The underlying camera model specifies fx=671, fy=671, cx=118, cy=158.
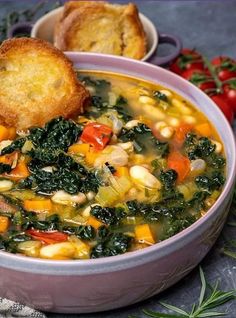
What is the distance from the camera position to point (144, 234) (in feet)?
9.89

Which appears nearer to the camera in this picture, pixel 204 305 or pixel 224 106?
pixel 204 305

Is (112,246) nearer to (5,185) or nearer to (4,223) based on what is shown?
(4,223)

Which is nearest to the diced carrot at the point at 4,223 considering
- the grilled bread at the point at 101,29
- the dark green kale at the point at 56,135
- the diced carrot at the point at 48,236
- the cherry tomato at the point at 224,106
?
the diced carrot at the point at 48,236

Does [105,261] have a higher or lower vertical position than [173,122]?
higher

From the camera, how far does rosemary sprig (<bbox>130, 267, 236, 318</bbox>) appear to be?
10.1 ft

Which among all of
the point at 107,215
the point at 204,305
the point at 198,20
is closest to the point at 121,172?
the point at 107,215

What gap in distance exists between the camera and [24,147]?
341cm

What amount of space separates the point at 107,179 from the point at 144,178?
7.1 inches

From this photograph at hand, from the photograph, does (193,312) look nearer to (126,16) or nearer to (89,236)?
(89,236)

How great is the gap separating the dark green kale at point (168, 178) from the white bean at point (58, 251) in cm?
62

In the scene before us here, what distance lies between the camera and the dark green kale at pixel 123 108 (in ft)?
12.3

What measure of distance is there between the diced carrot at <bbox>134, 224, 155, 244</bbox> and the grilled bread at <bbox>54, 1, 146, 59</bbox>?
186cm

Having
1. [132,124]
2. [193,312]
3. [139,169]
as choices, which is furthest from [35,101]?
[193,312]

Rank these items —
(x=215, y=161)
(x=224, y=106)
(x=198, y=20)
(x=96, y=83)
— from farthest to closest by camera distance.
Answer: (x=198, y=20) → (x=224, y=106) → (x=96, y=83) → (x=215, y=161)
